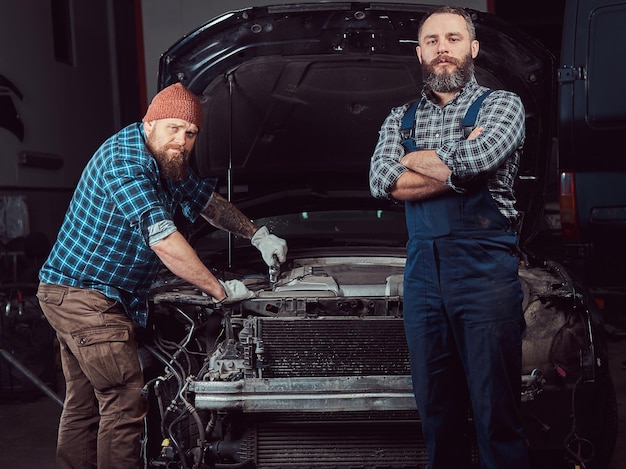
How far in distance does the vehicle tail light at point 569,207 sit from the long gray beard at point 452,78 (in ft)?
6.85

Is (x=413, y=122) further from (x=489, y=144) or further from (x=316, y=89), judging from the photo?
(x=316, y=89)

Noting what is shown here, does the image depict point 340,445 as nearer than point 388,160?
No

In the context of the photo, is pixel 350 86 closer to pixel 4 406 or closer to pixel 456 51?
pixel 456 51

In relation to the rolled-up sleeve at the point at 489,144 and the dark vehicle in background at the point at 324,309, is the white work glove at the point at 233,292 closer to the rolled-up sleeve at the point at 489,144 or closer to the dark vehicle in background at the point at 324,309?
the dark vehicle in background at the point at 324,309

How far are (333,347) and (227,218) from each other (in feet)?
2.95

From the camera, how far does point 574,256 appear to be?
439cm

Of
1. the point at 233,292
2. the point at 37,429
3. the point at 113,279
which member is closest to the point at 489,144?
the point at 233,292

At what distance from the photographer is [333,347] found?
2.90 meters

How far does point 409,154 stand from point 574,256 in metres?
2.26

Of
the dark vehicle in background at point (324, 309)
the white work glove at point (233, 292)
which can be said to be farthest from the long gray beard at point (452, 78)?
the white work glove at point (233, 292)

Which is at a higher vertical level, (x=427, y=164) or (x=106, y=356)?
(x=427, y=164)

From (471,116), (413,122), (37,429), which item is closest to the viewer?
(471,116)

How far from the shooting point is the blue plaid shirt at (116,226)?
2744 millimetres

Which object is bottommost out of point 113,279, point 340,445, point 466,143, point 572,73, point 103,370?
point 340,445
